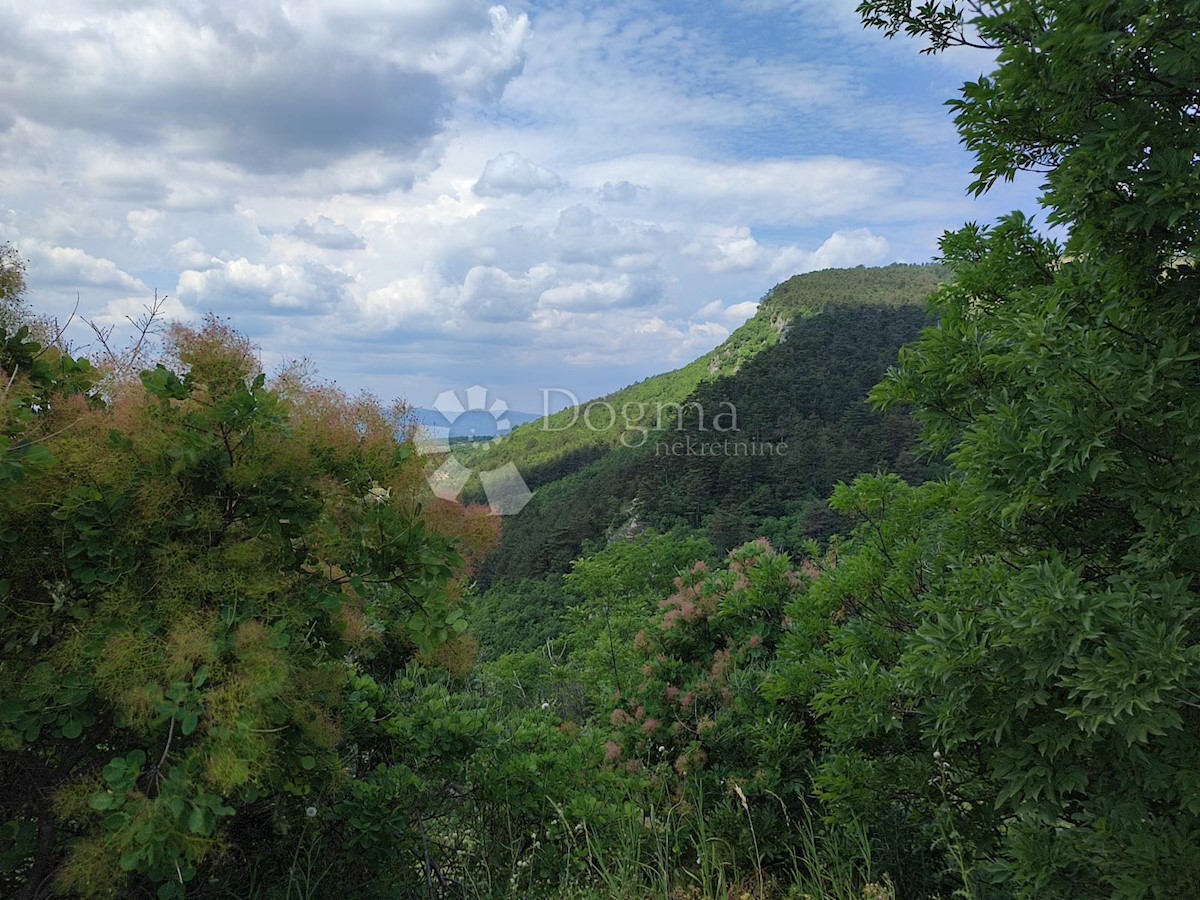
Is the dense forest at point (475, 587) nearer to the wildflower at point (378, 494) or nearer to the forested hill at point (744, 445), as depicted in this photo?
the wildflower at point (378, 494)

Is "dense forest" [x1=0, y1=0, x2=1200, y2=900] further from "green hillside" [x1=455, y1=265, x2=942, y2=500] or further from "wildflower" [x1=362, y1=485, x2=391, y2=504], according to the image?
"green hillside" [x1=455, y1=265, x2=942, y2=500]

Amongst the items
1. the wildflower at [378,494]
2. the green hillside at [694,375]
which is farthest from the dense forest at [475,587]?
the green hillside at [694,375]

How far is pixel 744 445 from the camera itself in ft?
130

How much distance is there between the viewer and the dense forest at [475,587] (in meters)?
2.19

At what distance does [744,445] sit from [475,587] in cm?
3714

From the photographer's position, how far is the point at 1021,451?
104 inches

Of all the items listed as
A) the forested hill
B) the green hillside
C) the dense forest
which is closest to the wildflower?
the dense forest

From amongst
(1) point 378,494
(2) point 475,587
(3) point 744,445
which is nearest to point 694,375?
(3) point 744,445

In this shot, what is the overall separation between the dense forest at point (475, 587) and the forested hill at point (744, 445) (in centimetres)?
2326

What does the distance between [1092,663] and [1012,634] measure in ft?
0.81

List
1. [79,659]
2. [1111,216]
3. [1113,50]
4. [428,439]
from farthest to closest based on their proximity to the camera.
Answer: [428,439] < [1111,216] < [1113,50] < [79,659]

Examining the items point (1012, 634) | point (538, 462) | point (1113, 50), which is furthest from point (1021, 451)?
point (538, 462)

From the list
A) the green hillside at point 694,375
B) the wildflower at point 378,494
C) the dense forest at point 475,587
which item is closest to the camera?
the dense forest at point 475,587

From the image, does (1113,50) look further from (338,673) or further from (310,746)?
(310,746)
